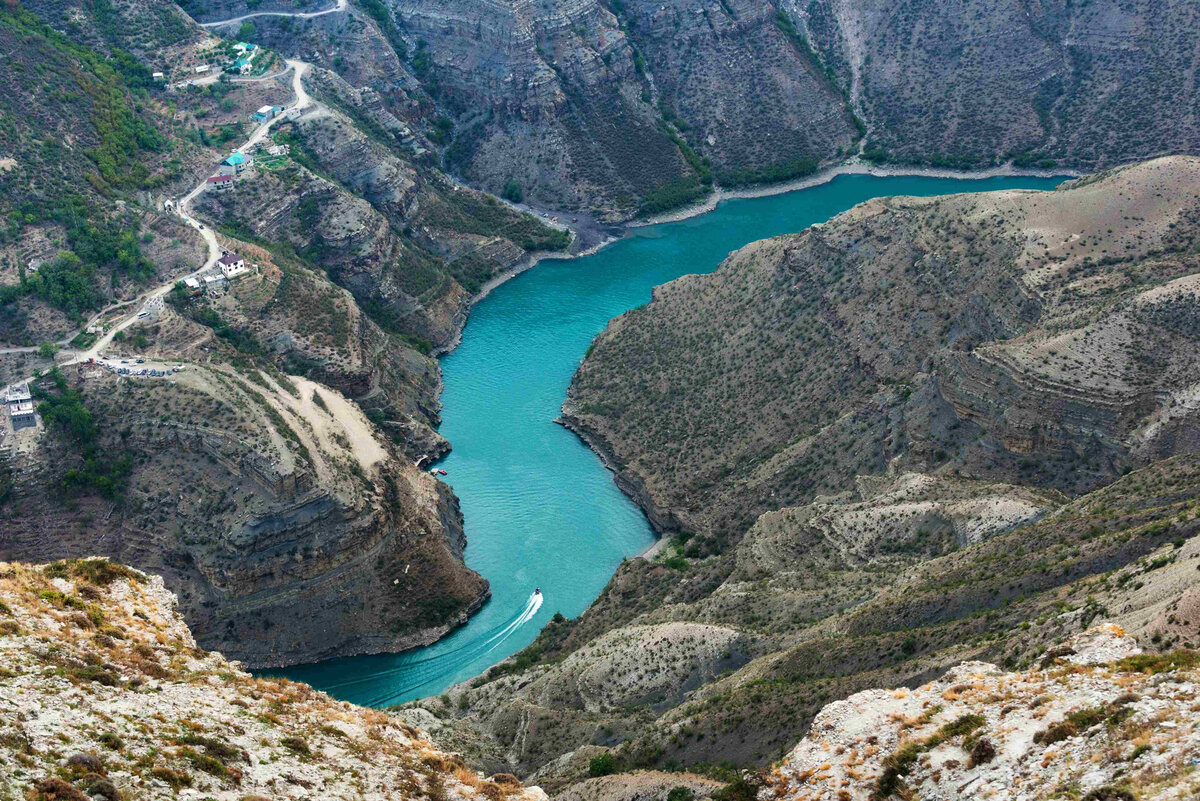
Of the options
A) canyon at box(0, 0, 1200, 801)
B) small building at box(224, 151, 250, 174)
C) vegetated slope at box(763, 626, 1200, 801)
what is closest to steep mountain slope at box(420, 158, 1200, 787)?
canyon at box(0, 0, 1200, 801)

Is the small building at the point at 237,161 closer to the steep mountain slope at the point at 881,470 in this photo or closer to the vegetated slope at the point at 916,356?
the vegetated slope at the point at 916,356

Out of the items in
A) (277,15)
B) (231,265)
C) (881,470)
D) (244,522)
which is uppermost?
(277,15)

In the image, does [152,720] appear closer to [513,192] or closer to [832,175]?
[513,192]

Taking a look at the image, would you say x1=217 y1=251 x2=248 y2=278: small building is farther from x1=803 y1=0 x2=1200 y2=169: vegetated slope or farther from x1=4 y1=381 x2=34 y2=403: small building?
x1=803 y1=0 x2=1200 y2=169: vegetated slope

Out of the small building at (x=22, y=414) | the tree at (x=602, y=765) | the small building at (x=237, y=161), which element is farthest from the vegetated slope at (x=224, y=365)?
the tree at (x=602, y=765)

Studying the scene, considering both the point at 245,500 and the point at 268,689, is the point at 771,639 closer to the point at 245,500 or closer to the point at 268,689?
the point at 268,689

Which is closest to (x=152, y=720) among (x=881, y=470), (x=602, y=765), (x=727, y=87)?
(x=602, y=765)

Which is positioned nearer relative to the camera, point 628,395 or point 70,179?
point 70,179
